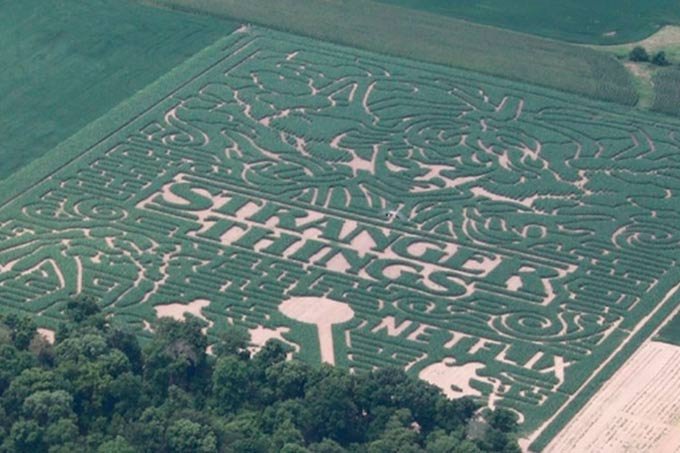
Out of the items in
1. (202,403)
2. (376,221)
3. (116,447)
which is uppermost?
(376,221)

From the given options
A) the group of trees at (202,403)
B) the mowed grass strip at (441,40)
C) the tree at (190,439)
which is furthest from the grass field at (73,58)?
the tree at (190,439)

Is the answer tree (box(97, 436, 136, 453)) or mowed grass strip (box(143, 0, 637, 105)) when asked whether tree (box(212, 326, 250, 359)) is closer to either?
tree (box(97, 436, 136, 453))

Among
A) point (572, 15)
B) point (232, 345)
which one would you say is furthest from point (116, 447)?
point (572, 15)

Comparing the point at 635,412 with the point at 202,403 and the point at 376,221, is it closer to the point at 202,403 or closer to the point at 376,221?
the point at 202,403

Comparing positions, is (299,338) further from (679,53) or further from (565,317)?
(679,53)

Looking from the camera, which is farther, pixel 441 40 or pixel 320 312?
pixel 441 40

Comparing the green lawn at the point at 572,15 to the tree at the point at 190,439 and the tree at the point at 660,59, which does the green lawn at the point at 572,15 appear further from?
the tree at the point at 190,439

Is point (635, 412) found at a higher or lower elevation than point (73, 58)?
higher
